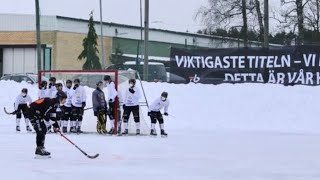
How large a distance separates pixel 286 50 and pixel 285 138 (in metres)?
4.51

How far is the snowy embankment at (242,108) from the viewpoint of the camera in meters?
17.5

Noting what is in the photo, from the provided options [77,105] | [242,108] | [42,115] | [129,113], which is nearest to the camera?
[42,115]

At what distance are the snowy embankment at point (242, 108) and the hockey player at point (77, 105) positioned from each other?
83cm

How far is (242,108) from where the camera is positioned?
18703 mm

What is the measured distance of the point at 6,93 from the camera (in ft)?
71.5

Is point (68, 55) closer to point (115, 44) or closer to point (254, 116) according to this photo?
point (115, 44)

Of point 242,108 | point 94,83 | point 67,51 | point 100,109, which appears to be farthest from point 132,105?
point 67,51

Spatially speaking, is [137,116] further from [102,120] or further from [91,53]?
[91,53]

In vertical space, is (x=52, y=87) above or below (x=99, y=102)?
above

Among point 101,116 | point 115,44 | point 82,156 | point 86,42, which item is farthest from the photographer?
point 115,44

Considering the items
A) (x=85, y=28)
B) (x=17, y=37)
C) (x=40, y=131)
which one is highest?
(x=85, y=28)

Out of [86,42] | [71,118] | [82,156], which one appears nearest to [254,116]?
[71,118]

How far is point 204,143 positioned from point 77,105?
4.27m

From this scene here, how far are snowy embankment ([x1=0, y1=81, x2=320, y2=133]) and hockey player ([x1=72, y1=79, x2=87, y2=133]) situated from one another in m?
0.83
